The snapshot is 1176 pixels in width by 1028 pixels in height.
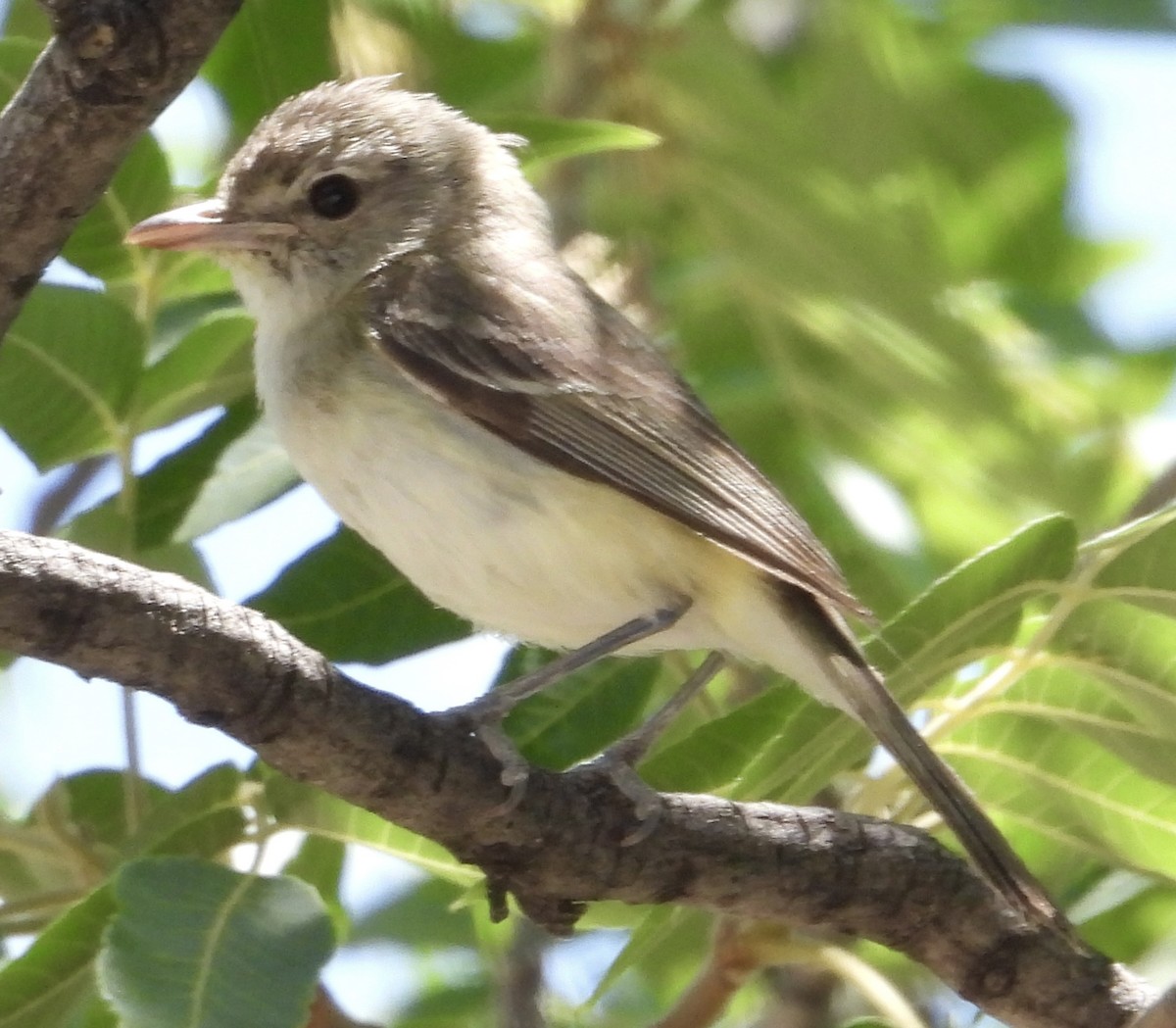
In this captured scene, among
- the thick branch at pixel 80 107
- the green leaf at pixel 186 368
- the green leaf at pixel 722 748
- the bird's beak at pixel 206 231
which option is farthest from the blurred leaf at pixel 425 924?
the thick branch at pixel 80 107

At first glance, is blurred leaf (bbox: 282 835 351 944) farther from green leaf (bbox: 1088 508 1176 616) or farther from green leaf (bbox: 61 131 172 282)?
green leaf (bbox: 1088 508 1176 616)

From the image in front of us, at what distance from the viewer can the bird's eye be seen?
380cm

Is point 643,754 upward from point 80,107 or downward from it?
downward

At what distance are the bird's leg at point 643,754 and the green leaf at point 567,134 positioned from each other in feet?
3.44

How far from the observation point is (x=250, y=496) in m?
3.34

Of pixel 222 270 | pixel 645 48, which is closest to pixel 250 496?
pixel 222 270

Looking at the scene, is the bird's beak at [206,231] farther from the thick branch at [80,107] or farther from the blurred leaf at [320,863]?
the blurred leaf at [320,863]

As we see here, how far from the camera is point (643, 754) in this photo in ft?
10.2

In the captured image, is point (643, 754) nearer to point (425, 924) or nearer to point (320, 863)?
point (320, 863)

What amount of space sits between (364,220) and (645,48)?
761mm

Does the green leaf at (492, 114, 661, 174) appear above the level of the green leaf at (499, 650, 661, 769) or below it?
above

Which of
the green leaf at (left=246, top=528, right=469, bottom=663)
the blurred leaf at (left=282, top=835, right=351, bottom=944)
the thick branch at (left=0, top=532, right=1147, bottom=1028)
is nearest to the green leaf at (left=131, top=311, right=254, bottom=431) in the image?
the green leaf at (left=246, top=528, right=469, bottom=663)

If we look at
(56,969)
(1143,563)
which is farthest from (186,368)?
(1143,563)

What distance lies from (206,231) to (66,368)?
524mm
